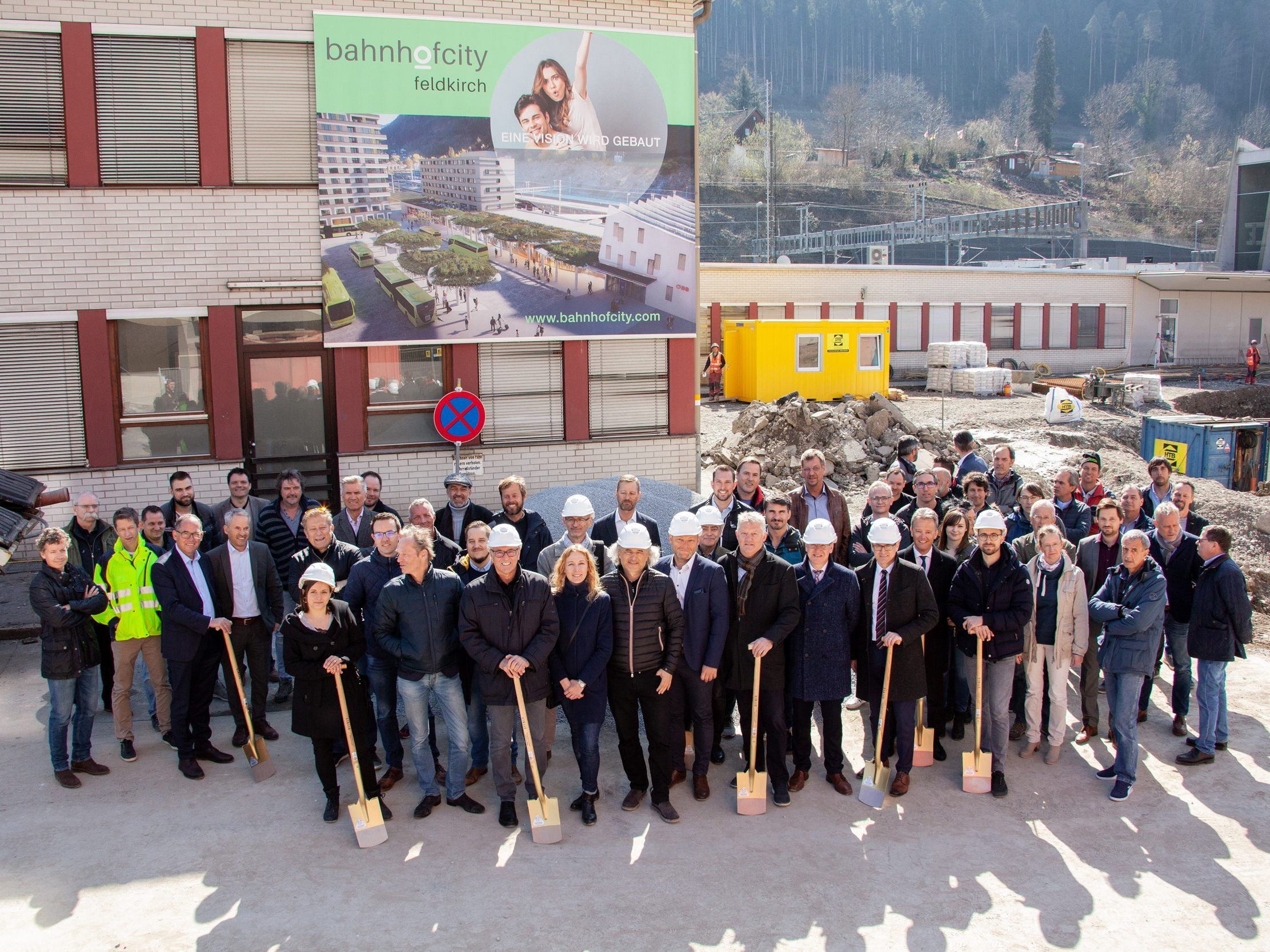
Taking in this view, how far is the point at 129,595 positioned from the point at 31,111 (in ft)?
23.9

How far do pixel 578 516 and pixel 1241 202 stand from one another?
179ft

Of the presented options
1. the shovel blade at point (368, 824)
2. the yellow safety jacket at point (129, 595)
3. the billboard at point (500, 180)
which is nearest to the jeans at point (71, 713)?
the yellow safety jacket at point (129, 595)

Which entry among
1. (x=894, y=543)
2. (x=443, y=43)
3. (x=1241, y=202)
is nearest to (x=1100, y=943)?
(x=894, y=543)

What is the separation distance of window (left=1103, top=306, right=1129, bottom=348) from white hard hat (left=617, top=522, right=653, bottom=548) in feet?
126

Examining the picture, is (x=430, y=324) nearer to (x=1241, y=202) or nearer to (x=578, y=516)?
(x=578, y=516)

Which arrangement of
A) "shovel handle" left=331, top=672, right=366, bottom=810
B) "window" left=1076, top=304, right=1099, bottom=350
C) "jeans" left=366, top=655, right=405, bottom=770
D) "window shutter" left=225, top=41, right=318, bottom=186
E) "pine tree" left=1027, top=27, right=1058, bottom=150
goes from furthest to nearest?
"pine tree" left=1027, top=27, right=1058, bottom=150 < "window" left=1076, top=304, right=1099, bottom=350 < "window shutter" left=225, top=41, right=318, bottom=186 < "jeans" left=366, top=655, right=405, bottom=770 < "shovel handle" left=331, top=672, right=366, bottom=810

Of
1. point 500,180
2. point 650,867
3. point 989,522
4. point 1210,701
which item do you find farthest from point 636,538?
point 500,180

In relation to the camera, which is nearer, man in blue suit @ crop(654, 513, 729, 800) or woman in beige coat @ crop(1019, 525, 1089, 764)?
man in blue suit @ crop(654, 513, 729, 800)

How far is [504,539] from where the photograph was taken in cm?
621

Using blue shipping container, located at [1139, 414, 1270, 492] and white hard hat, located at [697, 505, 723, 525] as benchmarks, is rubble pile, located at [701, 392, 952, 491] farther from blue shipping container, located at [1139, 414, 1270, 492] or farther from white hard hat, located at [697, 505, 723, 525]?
white hard hat, located at [697, 505, 723, 525]

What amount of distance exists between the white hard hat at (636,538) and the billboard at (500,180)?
7.09 metres

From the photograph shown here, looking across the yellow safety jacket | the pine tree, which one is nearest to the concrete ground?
the yellow safety jacket

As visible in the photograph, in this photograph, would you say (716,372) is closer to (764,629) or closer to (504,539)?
(764,629)

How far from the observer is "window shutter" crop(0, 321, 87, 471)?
1161 centimetres
